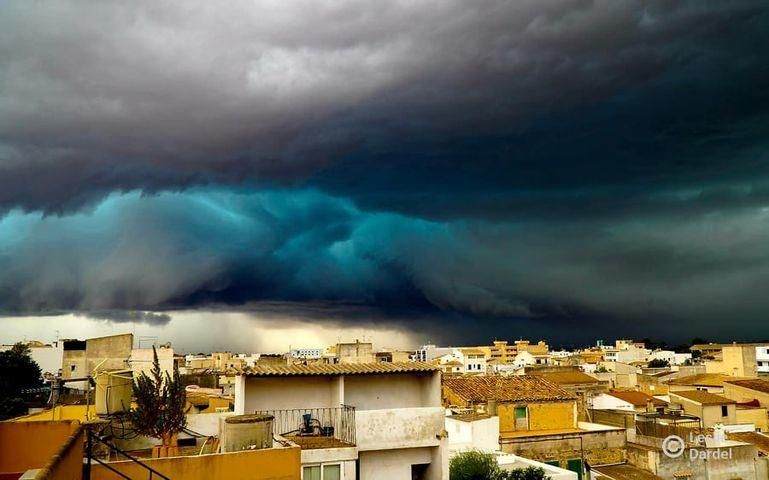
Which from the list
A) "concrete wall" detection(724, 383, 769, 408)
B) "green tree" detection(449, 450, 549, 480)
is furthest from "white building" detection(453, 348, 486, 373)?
"green tree" detection(449, 450, 549, 480)

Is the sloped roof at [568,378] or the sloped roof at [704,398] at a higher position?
the sloped roof at [568,378]

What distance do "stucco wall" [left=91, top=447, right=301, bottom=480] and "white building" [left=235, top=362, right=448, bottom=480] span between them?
3.64 meters

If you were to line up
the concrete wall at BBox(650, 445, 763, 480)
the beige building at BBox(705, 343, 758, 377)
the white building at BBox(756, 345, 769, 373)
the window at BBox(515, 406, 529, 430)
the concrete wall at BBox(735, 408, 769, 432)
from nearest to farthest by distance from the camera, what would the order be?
the concrete wall at BBox(650, 445, 763, 480) < the window at BBox(515, 406, 529, 430) < the concrete wall at BBox(735, 408, 769, 432) < the beige building at BBox(705, 343, 758, 377) < the white building at BBox(756, 345, 769, 373)

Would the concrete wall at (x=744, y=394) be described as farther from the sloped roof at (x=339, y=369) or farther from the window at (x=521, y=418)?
the sloped roof at (x=339, y=369)

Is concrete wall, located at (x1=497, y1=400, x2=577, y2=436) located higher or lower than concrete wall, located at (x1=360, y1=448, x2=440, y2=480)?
lower

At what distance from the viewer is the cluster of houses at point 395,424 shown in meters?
16.7

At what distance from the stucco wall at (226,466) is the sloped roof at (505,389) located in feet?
99.2

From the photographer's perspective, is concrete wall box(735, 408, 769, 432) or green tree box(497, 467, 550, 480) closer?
green tree box(497, 467, 550, 480)

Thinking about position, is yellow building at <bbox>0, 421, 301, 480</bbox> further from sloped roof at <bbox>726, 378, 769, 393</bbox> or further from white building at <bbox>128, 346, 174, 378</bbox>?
sloped roof at <bbox>726, 378, 769, 393</bbox>

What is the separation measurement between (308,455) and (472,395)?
28671mm

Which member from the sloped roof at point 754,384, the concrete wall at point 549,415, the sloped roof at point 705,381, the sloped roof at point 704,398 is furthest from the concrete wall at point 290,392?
the sloped roof at point 705,381

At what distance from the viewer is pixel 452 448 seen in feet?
115

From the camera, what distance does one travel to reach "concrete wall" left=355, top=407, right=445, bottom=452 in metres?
21.8

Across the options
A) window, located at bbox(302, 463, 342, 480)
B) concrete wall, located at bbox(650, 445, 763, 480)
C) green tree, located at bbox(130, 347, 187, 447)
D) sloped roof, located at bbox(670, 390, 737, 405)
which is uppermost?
green tree, located at bbox(130, 347, 187, 447)
